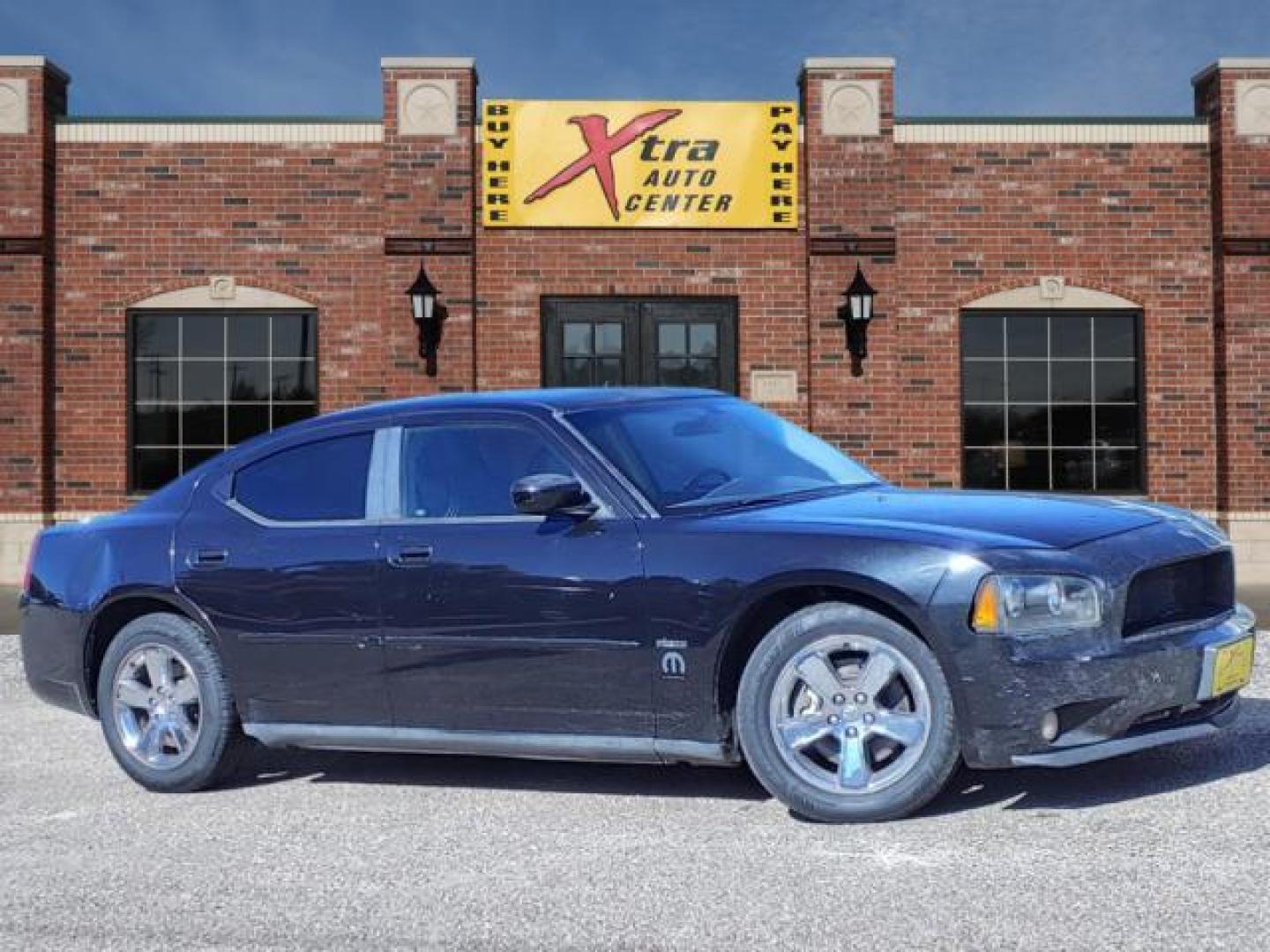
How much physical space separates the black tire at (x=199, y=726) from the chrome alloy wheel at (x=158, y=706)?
23 millimetres

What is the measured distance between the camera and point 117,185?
1667 cm

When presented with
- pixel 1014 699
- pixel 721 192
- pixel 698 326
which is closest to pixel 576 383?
pixel 698 326

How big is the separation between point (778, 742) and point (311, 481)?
85.6 inches

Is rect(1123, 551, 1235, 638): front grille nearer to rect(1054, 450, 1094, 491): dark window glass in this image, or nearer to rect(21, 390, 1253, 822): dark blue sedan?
rect(21, 390, 1253, 822): dark blue sedan

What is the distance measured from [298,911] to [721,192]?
1328cm

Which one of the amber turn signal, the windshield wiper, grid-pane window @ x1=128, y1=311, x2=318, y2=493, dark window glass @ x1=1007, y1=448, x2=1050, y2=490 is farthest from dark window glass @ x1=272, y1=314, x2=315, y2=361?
the amber turn signal

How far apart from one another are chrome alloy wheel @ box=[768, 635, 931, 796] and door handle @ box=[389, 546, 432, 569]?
4.57ft

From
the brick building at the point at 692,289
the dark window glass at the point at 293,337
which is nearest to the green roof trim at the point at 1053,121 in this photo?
the brick building at the point at 692,289

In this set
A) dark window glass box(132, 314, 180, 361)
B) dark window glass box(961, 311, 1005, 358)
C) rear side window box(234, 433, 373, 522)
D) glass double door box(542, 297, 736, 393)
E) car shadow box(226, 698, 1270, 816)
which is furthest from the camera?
dark window glass box(132, 314, 180, 361)

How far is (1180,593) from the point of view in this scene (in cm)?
514

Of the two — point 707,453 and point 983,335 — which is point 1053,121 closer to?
point 983,335

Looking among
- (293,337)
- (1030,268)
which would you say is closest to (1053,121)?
(1030,268)

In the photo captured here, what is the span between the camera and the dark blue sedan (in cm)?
469

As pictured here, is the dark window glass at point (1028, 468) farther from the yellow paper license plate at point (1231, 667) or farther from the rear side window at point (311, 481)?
the rear side window at point (311, 481)
